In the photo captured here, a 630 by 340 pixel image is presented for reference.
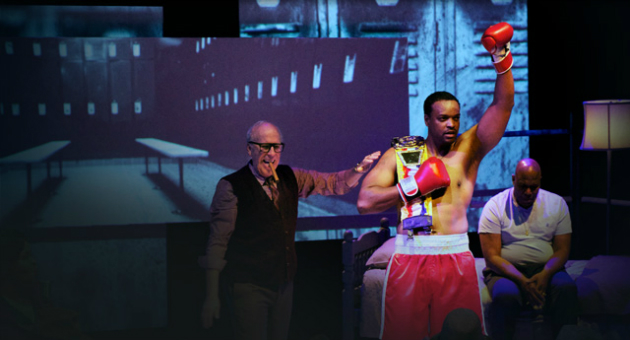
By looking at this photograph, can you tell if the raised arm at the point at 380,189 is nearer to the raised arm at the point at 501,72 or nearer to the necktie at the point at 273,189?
the raised arm at the point at 501,72

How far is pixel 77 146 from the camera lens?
4.45m

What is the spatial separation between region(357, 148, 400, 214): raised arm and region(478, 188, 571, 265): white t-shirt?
106 centimetres

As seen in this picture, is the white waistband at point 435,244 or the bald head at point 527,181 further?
the bald head at point 527,181

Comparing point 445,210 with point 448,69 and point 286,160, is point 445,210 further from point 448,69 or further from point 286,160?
point 448,69

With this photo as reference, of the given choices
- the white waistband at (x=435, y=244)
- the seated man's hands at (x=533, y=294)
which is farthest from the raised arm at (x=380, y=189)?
the seated man's hands at (x=533, y=294)

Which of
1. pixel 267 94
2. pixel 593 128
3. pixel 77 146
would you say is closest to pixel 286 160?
pixel 267 94

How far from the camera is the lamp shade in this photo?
14.4 feet

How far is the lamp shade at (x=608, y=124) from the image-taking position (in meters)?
4.39

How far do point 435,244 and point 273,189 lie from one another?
36.8 inches

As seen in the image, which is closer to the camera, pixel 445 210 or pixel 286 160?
pixel 445 210

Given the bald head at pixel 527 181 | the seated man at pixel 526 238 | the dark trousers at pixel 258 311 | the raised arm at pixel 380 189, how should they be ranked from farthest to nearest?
the bald head at pixel 527 181 → the seated man at pixel 526 238 → the dark trousers at pixel 258 311 → the raised arm at pixel 380 189

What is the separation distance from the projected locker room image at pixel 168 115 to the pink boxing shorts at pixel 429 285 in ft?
5.93

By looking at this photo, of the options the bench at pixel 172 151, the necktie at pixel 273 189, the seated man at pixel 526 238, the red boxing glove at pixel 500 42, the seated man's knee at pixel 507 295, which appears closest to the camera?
the red boxing glove at pixel 500 42

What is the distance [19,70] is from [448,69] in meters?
2.96
